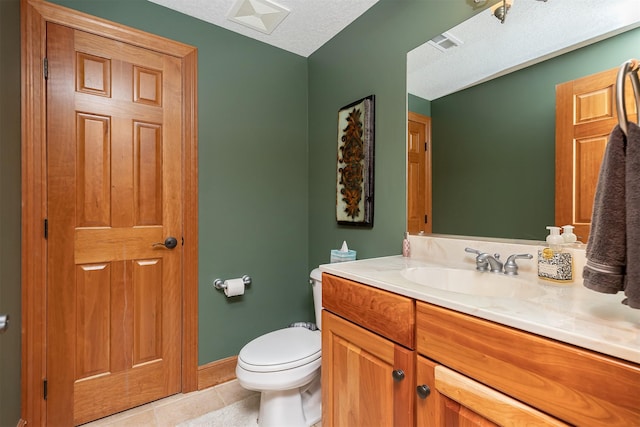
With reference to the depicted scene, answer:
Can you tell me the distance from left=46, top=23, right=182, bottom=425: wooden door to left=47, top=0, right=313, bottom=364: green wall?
0.18m

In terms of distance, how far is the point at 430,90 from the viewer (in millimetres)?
1488

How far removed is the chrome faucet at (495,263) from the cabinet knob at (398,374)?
55cm

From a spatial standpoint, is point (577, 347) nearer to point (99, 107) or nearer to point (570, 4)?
point (570, 4)

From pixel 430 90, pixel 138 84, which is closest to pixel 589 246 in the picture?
pixel 430 90

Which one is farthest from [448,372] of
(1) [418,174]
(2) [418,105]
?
(2) [418,105]

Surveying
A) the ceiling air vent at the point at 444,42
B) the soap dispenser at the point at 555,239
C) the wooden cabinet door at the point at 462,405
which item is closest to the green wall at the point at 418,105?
the ceiling air vent at the point at 444,42

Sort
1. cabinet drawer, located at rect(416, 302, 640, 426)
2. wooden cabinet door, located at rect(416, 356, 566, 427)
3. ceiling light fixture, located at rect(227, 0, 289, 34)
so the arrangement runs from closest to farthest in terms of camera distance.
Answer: cabinet drawer, located at rect(416, 302, 640, 426)
wooden cabinet door, located at rect(416, 356, 566, 427)
ceiling light fixture, located at rect(227, 0, 289, 34)

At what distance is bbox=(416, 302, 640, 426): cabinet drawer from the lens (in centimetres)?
52

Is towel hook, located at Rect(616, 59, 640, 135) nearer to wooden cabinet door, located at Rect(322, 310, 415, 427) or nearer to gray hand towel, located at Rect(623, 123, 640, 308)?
gray hand towel, located at Rect(623, 123, 640, 308)

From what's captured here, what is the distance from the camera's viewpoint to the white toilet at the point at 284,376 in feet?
4.54

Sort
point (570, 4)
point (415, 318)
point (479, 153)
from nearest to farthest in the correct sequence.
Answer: point (415, 318) < point (570, 4) < point (479, 153)

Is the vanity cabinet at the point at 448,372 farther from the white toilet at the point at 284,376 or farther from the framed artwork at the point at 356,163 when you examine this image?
the framed artwork at the point at 356,163

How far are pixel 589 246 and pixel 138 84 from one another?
213 cm

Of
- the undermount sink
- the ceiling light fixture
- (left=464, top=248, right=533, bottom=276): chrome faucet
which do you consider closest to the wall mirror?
(left=464, top=248, right=533, bottom=276): chrome faucet
